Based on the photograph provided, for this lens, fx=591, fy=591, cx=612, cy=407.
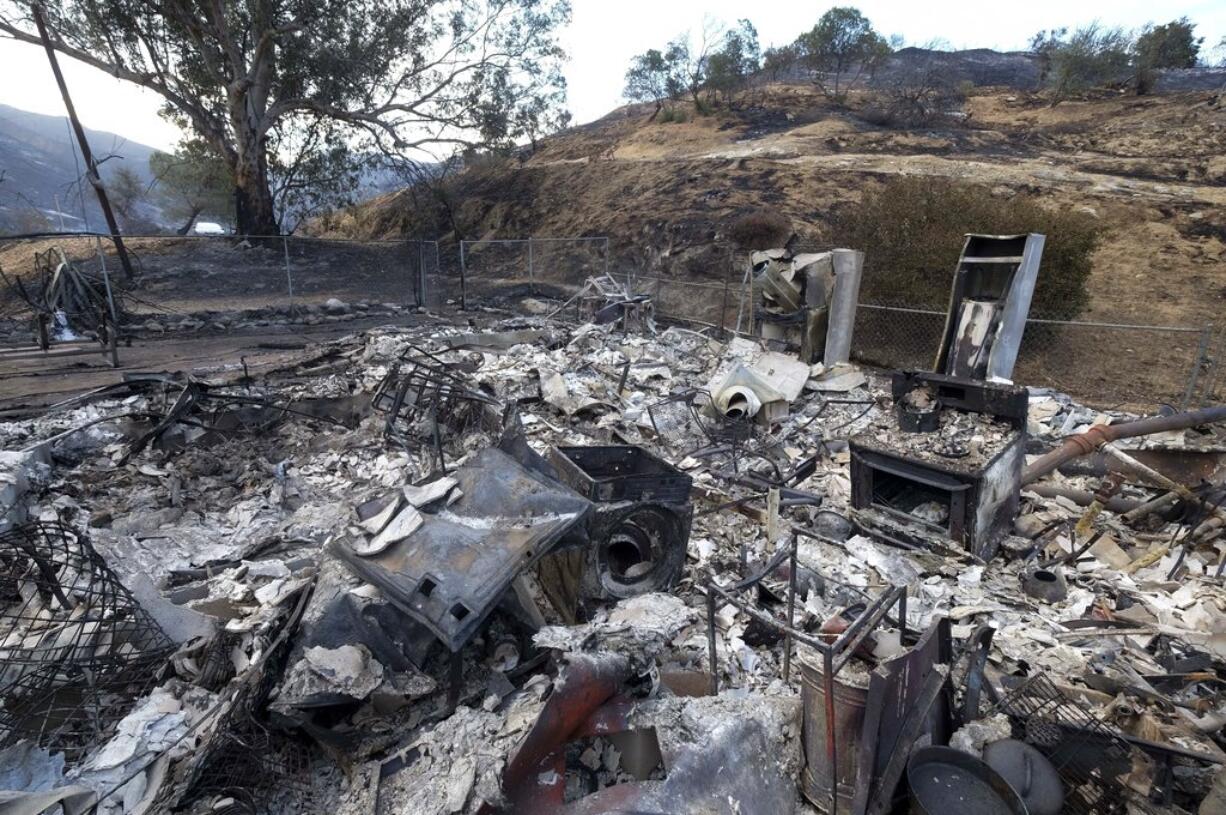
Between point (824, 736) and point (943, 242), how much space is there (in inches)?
416

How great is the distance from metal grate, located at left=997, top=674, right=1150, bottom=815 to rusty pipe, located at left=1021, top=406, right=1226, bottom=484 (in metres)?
3.35

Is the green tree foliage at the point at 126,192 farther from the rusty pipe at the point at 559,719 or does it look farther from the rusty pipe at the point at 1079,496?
the rusty pipe at the point at 1079,496

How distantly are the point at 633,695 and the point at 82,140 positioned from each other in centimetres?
1725

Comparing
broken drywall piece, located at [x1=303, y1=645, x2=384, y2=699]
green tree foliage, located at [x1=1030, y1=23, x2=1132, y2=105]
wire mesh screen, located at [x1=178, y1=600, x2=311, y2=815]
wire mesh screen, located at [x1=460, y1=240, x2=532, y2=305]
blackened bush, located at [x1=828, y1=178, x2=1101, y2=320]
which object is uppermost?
green tree foliage, located at [x1=1030, y1=23, x2=1132, y2=105]

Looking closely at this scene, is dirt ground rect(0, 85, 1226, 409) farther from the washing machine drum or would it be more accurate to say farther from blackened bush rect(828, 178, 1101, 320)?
the washing machine drum

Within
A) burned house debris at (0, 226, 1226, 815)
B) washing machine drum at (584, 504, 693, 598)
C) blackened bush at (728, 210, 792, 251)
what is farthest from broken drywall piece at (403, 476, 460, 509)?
blackened bush at (728, 210, 792, 251)

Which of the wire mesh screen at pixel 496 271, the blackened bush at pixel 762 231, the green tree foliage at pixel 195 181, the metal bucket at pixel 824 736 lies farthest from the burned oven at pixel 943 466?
the green tree foliage at pixel 195 181

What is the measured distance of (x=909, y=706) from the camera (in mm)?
2369

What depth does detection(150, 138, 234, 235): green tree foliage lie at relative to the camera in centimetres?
2181

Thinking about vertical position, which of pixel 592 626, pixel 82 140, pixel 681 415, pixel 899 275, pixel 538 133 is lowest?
pixel 681 415

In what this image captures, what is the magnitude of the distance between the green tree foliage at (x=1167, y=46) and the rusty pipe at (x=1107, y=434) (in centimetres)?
2803

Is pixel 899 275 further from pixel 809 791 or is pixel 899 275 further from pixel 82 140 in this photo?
pixel 82 140

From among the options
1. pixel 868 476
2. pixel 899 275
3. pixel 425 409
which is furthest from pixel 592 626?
pixel 899 275

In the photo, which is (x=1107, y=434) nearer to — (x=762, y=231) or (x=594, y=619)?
(x=594, y=619)
